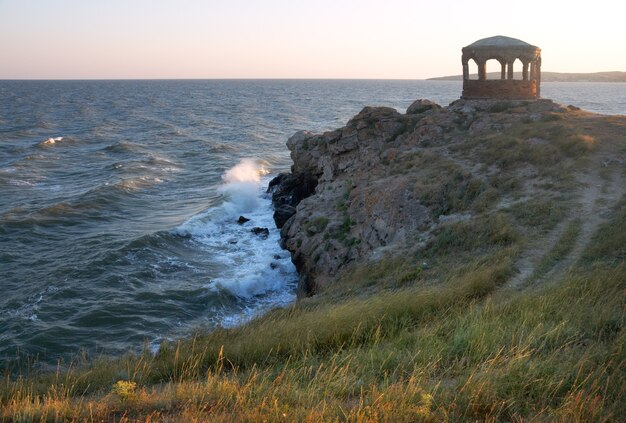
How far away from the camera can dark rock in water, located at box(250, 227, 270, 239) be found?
24.1 metres

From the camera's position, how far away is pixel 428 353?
596 centimetres

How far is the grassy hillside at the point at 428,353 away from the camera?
4711 mm

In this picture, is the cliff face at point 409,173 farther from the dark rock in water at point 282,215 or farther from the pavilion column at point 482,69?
the pavilion column at point 482,69

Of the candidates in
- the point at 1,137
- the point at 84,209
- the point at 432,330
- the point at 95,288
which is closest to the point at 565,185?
the point at 432,330

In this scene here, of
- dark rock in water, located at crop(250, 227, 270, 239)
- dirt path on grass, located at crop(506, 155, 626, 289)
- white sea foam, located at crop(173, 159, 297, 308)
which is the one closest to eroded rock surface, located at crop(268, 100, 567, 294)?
dark rock in water, located at crop(250, 227, 270, 239)

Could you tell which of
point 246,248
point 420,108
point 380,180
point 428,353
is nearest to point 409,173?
point 380,180

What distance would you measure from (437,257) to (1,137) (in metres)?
54.6

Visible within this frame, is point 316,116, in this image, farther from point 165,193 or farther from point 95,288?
point 95,288

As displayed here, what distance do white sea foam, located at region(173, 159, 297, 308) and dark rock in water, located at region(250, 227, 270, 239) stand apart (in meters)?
0.13

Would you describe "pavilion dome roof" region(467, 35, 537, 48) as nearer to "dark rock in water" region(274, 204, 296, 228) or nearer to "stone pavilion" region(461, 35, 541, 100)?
"stone pavilion" region(461, 35, 541, 100)

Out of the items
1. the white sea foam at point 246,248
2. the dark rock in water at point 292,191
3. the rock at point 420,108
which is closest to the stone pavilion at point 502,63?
the rock at point 420,108

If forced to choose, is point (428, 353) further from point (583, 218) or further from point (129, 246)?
point (129, 246)

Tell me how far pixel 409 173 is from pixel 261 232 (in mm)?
8259

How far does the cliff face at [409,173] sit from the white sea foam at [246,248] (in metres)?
0.91
